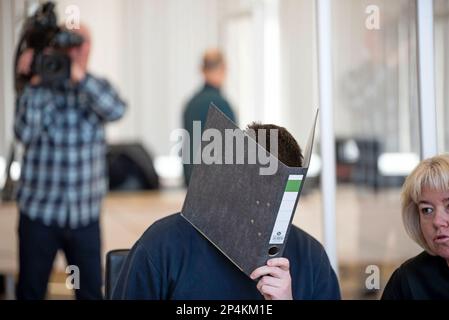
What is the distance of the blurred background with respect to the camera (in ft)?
13.4

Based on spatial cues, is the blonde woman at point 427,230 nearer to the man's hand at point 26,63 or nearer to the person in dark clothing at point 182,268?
the person in dark clothing at point 182,268

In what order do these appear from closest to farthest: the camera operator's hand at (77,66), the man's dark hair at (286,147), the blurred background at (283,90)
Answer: the man's dark hair at (286,147)
the camera operator's hand at (77,66)
the blurred background at (283,90)

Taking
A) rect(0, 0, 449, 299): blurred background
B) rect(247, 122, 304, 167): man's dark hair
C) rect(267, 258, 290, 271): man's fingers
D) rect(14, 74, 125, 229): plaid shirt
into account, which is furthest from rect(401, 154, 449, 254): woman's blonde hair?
rect(14, 74, 125, 229): plaid shirt

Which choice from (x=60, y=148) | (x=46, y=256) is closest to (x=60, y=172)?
(x=60, y=148)

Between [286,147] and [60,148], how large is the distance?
1.79 metres

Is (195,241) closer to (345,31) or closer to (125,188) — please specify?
(345,31)

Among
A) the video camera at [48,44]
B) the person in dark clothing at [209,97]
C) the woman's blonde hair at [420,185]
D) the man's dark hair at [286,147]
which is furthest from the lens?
the person in dark clothing at [209,97]

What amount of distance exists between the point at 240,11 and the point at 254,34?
2.15 ft

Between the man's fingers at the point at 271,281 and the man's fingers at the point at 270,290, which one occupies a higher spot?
the man's fingers at the point at 271,281

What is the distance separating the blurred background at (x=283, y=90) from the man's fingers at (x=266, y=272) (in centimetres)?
102

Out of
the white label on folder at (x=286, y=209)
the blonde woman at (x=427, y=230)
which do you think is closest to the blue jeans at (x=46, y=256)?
the blonde woman at (x=427, y=230)

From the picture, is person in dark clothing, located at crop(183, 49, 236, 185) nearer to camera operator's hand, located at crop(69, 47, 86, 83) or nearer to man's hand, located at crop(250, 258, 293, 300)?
camera operator's hand, located at crop(69, 47, 86, 83)

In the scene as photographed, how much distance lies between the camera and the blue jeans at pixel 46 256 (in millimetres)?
3002

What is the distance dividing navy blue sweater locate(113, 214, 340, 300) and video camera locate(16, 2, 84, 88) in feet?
5.15
